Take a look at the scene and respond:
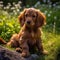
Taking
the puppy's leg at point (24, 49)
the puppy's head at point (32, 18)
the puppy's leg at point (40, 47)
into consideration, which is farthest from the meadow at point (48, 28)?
the puppy's head at point (32, 18)

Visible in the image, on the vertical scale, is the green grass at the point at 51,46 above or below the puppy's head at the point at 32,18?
below

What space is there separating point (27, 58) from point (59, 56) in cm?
77

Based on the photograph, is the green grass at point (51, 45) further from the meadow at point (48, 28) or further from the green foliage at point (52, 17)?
the green foliage at point (52, 17)

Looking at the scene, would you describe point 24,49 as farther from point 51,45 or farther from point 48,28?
point 48,28

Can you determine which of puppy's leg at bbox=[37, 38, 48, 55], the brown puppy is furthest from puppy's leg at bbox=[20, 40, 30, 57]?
puppy's leg at bbox=[37, 38, 48, 55]

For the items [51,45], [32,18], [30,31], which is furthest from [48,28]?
[32,18]

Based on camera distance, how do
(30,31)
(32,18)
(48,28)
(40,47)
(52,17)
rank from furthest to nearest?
(52,17), (48,28), (40,47), (30,31), (32,18)

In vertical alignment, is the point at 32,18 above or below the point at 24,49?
above

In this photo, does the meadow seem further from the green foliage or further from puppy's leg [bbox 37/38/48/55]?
puppy's leg [bbox 37/38/48/55]

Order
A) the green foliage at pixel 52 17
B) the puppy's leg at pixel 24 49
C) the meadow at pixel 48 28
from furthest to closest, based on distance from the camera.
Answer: the green foliage at pixel 52 17, the meadow at pixel 48 28, the puppy's leg at pixel 24 49

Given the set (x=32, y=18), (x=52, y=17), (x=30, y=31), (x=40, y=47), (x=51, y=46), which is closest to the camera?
(x=32, y=18)

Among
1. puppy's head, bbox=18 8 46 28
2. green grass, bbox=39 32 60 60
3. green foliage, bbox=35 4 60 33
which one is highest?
puppy's head, bbox=18 8 46 28

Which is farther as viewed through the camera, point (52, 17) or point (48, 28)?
point (52, 17)

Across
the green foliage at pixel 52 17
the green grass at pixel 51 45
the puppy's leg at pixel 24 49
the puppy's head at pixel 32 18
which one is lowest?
the green foliage at pixel 52 17
